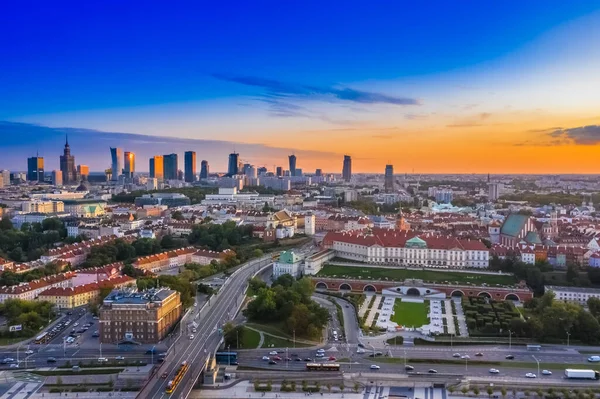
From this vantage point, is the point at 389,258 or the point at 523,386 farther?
the point at 389,258

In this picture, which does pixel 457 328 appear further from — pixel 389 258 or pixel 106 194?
pixel 106 194

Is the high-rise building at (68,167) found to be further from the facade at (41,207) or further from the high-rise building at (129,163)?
the facade at (41,207)

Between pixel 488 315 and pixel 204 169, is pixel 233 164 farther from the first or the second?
pixel 488 315

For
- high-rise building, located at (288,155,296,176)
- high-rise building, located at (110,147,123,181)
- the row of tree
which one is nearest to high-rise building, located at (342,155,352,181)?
high-rise building, located at (288,155,296,176)

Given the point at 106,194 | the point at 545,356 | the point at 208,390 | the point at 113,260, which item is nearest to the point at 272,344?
the point at 208,390

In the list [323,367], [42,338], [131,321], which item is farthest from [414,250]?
[42,338]

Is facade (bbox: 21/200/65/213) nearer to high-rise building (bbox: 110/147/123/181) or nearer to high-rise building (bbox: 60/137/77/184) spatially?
high-rise building (bbox: 60/137/77/184)
